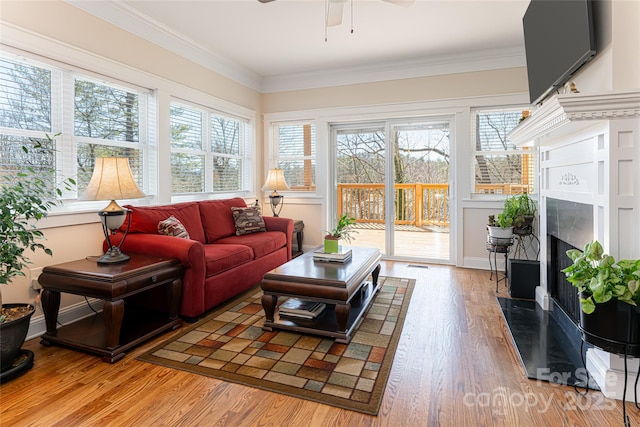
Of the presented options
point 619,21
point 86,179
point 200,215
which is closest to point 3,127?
point 86,179

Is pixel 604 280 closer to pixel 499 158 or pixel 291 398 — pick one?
pixel 291 398

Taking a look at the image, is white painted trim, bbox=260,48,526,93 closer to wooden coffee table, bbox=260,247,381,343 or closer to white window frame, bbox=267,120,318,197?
white window frame, bbox=267,120,318,197

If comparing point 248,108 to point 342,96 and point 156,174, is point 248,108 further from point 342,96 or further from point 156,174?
point 156,174

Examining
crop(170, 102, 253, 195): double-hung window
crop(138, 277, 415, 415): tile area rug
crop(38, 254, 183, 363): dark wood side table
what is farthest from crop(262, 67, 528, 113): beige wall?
crop(38, 254, 183, 363): dark wood side table

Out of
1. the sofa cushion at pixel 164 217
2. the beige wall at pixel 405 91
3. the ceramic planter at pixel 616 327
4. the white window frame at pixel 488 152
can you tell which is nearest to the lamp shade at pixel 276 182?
the sofa cushion at pixel 164 217

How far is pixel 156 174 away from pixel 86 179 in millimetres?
727

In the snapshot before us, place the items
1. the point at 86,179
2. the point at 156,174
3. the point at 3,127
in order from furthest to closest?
the point at 156,174, the point at 86,179, the point at 3,127

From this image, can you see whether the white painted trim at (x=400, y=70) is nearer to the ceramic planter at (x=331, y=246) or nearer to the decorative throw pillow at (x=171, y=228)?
the ceramic planter at (x=331, y=246)

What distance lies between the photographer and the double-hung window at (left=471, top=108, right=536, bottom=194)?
4359mm

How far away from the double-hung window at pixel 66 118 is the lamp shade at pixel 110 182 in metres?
0.62

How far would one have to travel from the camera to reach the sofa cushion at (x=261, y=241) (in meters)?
3.60

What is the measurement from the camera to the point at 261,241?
12.3ft

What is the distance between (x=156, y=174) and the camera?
366cm

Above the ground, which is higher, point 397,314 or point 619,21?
point 619,21
